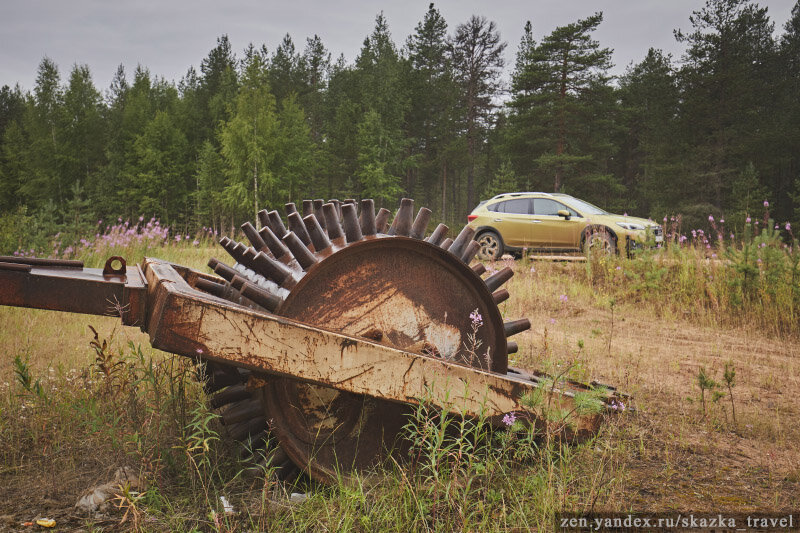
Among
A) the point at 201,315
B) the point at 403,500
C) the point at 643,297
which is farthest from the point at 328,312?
the point at 643,297

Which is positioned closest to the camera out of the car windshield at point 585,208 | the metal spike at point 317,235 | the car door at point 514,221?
the metal spike at point 317,235

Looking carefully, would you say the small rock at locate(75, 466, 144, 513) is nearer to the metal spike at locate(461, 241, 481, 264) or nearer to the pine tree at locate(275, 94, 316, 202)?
the metal spike at locate(461, 241, 481, 264)

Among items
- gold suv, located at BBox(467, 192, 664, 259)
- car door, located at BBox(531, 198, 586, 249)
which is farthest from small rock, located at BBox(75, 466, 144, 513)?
car door, located at BBox(531, 198, 586, 249)

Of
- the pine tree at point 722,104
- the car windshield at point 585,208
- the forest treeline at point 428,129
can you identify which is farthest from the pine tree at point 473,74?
the car windshield at point 585,208

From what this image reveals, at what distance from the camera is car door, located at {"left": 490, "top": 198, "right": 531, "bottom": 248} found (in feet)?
53.1

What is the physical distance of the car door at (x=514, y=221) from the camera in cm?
1619

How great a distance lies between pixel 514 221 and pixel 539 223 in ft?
2.70

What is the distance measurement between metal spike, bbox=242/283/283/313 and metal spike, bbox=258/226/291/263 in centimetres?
37

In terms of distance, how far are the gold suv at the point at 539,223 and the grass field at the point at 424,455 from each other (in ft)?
30.1

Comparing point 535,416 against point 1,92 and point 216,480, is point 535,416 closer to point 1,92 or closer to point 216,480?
point 216,480

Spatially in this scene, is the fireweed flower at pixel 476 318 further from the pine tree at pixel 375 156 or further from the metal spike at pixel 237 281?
the pine tree at pixel 375 156

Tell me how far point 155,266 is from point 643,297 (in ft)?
24.3

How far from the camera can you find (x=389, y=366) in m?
1.99

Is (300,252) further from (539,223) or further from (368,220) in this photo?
(539,223)
